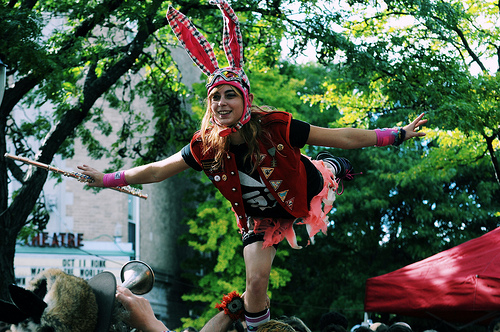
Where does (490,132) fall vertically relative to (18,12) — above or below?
below

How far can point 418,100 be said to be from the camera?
8.83 m

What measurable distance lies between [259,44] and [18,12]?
188 inches

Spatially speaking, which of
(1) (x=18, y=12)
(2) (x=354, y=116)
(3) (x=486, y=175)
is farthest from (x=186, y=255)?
(1) (x=18, y=12)

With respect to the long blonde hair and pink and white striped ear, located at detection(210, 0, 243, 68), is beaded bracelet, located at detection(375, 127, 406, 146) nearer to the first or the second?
the long blonde hair

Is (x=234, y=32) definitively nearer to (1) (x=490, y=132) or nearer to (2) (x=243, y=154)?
(2) (x=243, y=154)

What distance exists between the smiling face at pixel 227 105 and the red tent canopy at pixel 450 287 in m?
4.05

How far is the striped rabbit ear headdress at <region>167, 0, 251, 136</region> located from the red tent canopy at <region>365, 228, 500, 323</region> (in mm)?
4016

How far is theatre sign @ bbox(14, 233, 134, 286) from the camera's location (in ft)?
50.1

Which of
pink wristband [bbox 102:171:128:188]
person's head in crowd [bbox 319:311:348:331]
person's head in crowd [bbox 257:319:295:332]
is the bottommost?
person's head in crowd [bbox 319:311:348:331]

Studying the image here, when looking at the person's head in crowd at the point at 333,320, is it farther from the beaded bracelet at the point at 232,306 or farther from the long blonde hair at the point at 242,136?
the long blonde hair at the point at 242,136

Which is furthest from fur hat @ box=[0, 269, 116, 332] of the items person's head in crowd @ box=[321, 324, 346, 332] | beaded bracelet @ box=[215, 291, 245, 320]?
person's head in crowd @ box=[321, 324, 346, 332]

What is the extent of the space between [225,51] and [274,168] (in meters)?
0.85

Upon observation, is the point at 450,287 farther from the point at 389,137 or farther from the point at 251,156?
the point at 251,156

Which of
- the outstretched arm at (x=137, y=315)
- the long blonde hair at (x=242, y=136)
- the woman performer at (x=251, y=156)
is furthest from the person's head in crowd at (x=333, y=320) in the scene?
the outstretched arm at (x=137, y=315)
